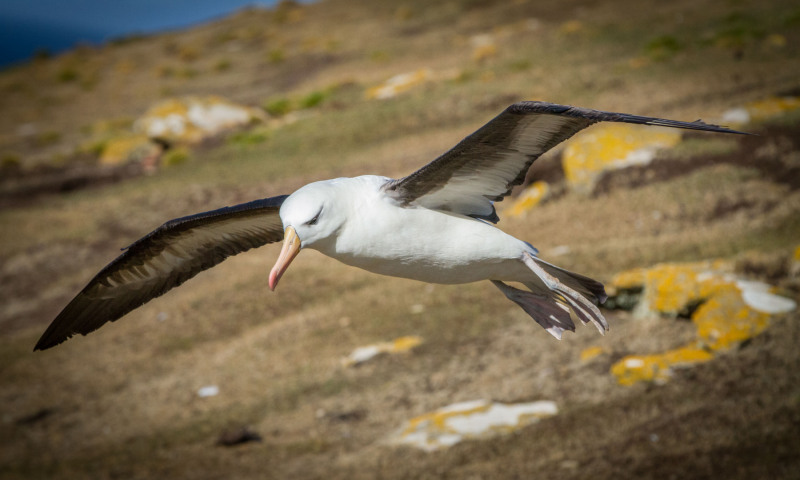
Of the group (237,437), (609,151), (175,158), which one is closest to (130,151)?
(175,158)

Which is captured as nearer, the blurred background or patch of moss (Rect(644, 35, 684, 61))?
the blurred background

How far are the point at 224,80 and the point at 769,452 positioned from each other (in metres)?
31.7

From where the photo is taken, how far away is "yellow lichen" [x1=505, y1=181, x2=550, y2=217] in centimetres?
1424

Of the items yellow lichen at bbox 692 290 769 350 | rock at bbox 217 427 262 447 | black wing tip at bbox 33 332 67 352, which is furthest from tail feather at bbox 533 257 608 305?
rock at bbox 217 427 262 447

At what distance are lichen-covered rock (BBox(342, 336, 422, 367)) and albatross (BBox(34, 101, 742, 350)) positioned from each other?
440 centimetres

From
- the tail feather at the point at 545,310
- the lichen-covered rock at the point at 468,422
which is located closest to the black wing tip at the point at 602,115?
the tail feather at the point at 545,310

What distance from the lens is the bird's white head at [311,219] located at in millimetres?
4078

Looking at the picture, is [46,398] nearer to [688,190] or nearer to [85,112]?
[688,190]

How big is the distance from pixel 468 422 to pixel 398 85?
733 inches

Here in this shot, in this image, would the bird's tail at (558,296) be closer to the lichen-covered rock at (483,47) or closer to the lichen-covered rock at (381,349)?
the lichen-covered rock at (381,349)

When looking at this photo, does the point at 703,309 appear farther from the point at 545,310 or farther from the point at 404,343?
the point at 404,343

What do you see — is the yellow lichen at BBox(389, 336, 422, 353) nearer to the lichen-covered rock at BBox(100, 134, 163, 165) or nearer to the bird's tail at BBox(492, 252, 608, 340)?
the bird's tail at BBox(492, 252, 608, 340)

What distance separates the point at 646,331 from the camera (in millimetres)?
8250

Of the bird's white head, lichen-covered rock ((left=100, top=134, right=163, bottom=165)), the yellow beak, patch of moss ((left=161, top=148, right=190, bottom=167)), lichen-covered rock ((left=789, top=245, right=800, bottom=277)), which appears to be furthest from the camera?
lichen-covered rock ((left=100, top=134, right=163, bottom=165))
